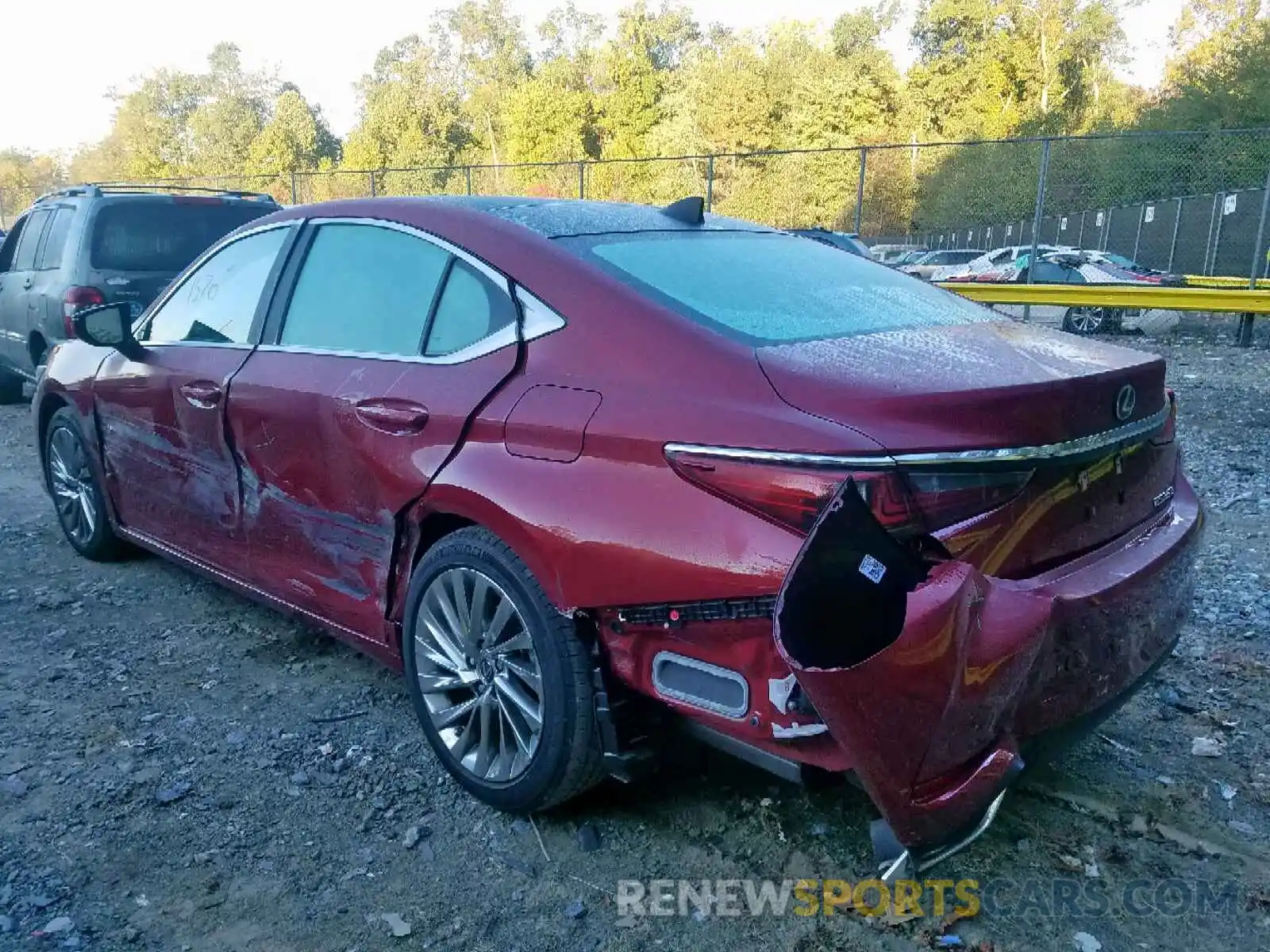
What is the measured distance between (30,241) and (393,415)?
7.07 m

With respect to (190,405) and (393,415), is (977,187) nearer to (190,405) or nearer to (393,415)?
(190,405)

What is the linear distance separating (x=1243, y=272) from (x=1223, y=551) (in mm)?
18916

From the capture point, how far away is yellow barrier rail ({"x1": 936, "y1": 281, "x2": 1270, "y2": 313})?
1277 cm

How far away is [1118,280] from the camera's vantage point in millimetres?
16453

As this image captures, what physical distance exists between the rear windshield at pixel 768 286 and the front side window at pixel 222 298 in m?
1.44

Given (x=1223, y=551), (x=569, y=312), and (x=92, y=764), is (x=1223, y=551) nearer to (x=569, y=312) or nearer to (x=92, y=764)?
(x=569, y=312)

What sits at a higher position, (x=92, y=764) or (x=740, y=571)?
(x=740, y=571)

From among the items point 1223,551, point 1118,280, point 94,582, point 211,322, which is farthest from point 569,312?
point 1118,280

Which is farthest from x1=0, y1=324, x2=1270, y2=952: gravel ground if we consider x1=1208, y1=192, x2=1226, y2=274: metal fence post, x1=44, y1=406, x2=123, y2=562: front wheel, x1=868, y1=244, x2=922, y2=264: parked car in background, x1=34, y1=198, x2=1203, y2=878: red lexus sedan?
x1=868, y1=244, x2=922, y2=264: parked car in background

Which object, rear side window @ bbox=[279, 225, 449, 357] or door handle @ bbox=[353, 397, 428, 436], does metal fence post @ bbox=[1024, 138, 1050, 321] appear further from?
door handle @ bbox=[353, 397, 428, 436]

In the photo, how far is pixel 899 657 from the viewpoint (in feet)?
6.14

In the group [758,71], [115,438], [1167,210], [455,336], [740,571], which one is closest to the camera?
[740,571]

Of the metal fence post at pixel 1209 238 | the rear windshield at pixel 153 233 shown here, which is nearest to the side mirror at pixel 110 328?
the rear windshield at pixel 153 233

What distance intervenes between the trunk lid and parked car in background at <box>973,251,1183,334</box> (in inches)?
544
